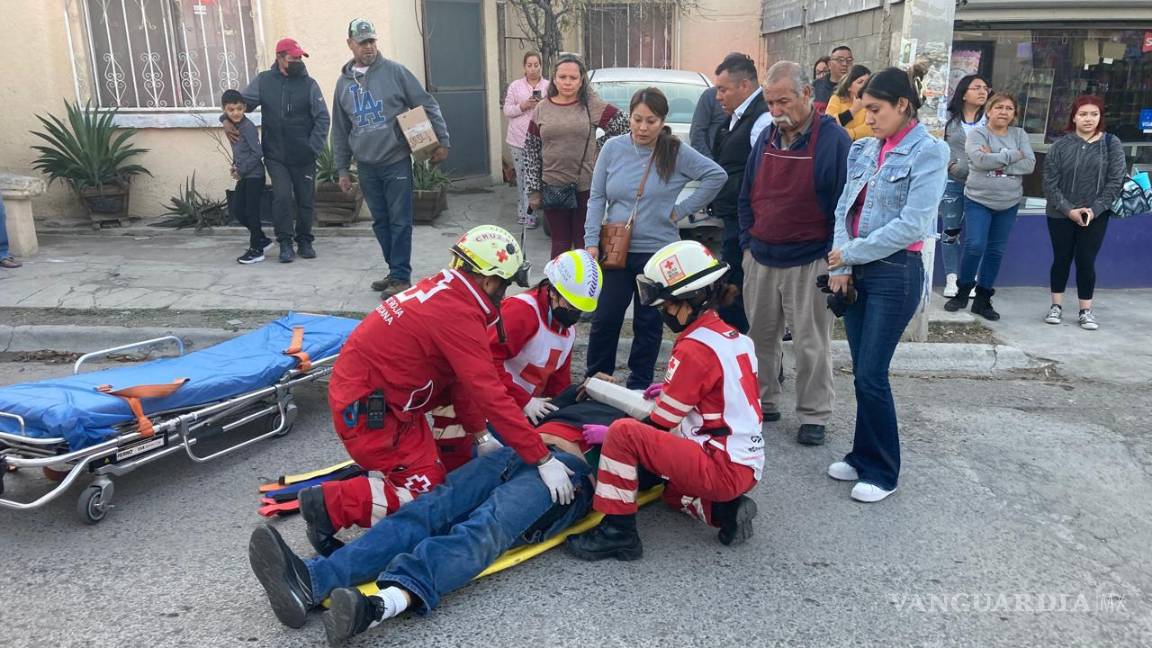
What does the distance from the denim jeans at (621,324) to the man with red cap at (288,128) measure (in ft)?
13.1

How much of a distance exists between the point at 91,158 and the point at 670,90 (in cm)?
600

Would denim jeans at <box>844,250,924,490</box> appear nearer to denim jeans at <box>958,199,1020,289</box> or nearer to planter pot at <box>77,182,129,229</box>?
denim jeans at <box>958,199,1020,289</box>

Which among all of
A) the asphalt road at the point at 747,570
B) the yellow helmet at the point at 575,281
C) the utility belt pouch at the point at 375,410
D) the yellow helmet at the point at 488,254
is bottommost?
the asphalt road at the point at 747,570

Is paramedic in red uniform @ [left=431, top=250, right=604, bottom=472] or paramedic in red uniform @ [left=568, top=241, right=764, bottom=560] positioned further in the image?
paramedic in red uniform @ [left=431, top=250, right=604, bottom=472]

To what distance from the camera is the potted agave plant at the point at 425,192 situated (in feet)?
31.2

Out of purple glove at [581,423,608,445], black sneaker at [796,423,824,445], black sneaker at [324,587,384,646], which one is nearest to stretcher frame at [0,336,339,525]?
black sneaker at [324,587,384,646]

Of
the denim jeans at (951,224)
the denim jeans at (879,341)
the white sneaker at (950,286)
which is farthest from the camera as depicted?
the white sneaker at (950,286)

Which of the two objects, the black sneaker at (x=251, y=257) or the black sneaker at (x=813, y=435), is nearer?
the black sneaker at (x=813, y=435)

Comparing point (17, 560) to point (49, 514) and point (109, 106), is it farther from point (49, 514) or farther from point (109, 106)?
point (109, 106)

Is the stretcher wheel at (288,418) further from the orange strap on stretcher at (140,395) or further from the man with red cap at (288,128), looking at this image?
the man with red cap at (288,128)

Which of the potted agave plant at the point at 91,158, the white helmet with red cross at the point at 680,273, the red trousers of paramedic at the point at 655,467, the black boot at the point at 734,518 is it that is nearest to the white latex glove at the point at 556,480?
the red trousers of paramedic at the point at 655,467

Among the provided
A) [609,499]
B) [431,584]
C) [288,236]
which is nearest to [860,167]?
[609,499]

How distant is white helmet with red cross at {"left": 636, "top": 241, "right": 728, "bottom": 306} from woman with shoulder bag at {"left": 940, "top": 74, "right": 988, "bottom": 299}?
4.37 m

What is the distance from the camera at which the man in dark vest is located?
5133mm
